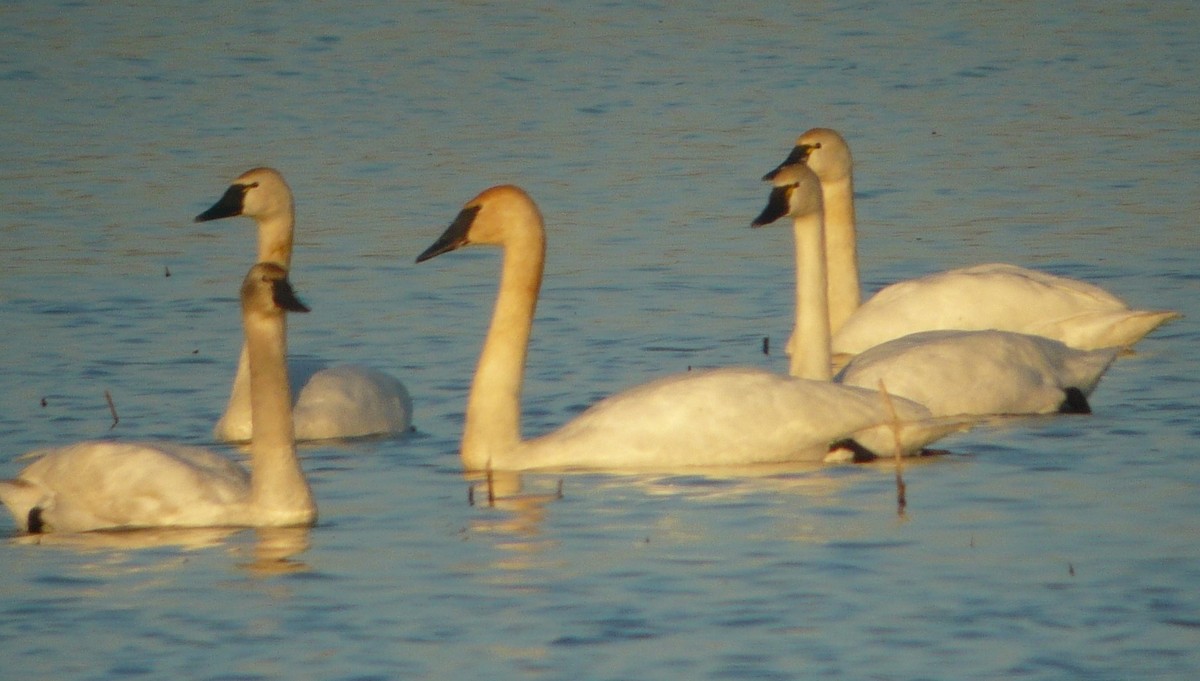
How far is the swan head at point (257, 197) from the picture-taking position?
1130cm

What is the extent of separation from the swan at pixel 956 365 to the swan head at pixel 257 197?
2240 millimetres

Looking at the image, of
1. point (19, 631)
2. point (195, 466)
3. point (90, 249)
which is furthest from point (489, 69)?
point (19, 631)

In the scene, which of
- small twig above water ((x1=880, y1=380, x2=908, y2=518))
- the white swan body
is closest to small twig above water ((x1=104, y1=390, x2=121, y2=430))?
the white swan body

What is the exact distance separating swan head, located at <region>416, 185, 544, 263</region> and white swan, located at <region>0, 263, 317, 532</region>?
1.37 m

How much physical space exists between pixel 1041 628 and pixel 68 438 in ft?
15.6

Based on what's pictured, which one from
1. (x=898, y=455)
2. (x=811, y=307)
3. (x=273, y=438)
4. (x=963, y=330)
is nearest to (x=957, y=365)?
(x=811, y=307)

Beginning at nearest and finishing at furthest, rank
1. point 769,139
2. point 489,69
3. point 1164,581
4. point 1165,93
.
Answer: point 1164,581
point 769,139
point 1165,93
point 489,69

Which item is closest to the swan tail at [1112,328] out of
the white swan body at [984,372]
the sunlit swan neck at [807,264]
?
the white swan body at [984,372]

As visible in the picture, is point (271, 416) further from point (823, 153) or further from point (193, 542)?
point (823, 153)

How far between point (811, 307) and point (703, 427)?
1.53 meters

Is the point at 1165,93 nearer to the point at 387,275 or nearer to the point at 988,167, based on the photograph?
the point at 988,167

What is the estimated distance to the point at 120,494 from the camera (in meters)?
8.66

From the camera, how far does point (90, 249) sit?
15.0 metres

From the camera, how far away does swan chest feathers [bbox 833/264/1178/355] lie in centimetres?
1202
